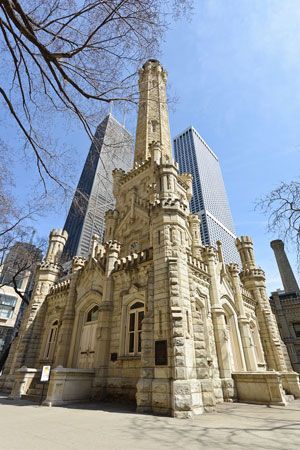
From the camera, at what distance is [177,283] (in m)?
11.1

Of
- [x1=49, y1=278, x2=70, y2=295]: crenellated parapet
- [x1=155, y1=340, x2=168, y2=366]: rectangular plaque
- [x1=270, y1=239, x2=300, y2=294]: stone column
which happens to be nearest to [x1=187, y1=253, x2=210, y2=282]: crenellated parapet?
[x1=155, y1=340, x2=168, y2=366]: rectangular plaque

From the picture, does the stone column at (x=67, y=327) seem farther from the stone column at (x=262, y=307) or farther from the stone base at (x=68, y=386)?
the stone column at (x=262, y=307)

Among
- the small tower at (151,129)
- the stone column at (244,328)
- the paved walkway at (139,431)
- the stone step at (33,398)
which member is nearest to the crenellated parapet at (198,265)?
the stone column at (244,328)

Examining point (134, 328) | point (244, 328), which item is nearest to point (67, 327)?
point (134, 328)

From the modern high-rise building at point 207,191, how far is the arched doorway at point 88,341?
8923 cm

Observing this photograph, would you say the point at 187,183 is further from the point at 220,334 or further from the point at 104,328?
the point at 104,328

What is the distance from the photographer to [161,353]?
9.99 meters

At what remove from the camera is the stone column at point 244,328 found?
1599 centimetres

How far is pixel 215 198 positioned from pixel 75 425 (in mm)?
127524

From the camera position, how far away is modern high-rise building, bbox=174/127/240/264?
11138cm

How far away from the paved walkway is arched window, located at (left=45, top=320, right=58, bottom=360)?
9542mm

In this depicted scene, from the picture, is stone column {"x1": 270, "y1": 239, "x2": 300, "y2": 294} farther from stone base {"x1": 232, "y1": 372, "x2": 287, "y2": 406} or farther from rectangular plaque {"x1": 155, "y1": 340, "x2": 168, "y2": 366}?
rectangular plaque {"x1": 155, "y1": 340, "x2": 168, "y2": 366}

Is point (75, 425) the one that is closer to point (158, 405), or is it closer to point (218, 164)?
point (158, 405)

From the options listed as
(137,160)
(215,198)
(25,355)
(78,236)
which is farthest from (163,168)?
(215,198)
